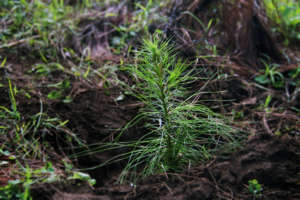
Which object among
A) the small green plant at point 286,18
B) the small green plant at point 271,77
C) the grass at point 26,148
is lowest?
the grass at point 26,148

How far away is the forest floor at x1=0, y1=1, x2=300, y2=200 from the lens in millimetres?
1464

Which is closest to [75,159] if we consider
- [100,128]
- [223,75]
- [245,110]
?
[100,128]

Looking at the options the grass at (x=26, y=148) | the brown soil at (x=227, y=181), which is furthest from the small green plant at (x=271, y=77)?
the grass at (x=26, y=148)

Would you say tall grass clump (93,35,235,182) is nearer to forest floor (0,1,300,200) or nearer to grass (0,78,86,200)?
forest floor (0,1,300,200)

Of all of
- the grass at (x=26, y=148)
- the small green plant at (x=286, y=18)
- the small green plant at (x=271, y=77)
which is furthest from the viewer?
the small green plant at (x=286, y=18)

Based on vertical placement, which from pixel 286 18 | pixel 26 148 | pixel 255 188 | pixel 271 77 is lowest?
pixel 255 188

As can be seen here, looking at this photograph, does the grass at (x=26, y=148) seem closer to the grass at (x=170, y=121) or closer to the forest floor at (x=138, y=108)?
the forest floor at (x=138, y=108)

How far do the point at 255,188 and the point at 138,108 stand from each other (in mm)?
987

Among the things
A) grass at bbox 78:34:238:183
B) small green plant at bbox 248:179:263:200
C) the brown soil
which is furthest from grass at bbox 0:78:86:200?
small green plant at bbox 248:179:263:200

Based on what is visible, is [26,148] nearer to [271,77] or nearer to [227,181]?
[227,181]

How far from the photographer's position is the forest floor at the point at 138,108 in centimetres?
146

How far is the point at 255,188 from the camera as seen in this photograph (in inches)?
56.4

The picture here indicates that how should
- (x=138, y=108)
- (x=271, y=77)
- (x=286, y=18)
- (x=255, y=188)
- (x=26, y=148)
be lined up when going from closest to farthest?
(x=255, y=188), (x=26, y=148), (x=138, y=108), (x=271, y=77), (x=286, y=18)

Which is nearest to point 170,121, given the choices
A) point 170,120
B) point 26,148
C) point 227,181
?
point 170,120
